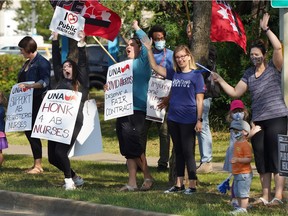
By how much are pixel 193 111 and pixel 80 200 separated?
1.64m

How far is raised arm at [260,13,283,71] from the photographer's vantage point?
30.0 feet

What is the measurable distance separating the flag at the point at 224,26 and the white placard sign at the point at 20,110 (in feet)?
9.23

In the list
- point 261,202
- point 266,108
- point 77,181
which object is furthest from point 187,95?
point 77,181

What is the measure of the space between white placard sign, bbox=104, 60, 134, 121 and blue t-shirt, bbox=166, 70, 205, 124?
847 millimetres

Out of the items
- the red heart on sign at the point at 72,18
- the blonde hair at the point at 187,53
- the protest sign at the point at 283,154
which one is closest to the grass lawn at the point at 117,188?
the protest sign at the point at 283,154

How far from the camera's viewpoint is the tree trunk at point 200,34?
11156mm

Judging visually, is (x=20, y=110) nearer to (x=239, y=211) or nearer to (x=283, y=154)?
(x=239, y=211)

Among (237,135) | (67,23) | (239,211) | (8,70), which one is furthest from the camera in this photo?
(8,70)

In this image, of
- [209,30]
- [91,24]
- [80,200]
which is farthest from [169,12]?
[80,200]

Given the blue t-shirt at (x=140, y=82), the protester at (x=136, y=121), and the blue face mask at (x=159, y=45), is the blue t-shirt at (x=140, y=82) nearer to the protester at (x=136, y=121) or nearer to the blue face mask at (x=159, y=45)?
the protester at (x=136, y=121)

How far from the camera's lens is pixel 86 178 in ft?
41.3

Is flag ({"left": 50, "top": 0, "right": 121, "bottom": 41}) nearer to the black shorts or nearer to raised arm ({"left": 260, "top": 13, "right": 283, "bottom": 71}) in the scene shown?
the black shorts

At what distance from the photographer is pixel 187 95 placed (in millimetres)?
10258

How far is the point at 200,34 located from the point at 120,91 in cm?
123
